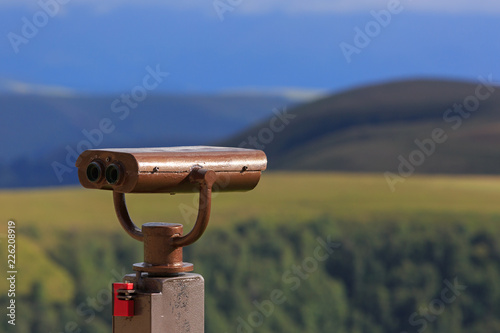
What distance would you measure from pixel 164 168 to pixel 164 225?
0.86 ft

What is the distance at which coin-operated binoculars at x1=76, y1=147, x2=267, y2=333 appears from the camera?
11.8 ft

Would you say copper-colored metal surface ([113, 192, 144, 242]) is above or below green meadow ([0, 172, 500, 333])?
above

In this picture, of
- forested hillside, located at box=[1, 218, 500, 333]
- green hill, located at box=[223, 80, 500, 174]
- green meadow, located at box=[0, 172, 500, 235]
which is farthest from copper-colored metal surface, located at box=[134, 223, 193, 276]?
green hill, located at box=[223, 80, 500, 174]

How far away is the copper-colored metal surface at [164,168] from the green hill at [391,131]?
33.0m

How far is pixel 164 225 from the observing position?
12.3 ft

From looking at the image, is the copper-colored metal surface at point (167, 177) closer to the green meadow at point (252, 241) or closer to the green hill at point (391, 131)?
the green meadow at point (252, 241)

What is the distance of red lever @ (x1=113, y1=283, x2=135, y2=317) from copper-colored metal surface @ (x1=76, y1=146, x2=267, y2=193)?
1.16 ft

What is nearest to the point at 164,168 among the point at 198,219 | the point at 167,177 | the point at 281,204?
the point at 167,177

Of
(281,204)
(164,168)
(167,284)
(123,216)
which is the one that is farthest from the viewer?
(281,204)

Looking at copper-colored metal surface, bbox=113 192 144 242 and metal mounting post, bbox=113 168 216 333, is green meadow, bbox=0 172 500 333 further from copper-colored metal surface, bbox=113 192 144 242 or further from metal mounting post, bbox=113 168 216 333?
metal mounting post, bbox=113 168 216 333

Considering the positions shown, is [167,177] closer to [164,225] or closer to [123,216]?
[164,225]

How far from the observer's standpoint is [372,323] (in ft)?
87.5

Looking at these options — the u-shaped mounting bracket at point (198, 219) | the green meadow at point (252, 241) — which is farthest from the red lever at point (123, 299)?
the green meadow at point (252, 241)

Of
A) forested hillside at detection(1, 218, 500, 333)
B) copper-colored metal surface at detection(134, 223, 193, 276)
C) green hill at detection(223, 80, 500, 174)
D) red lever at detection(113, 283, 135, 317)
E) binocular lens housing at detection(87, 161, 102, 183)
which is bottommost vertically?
forested hillside at detection(1, 218, 500, 333)
